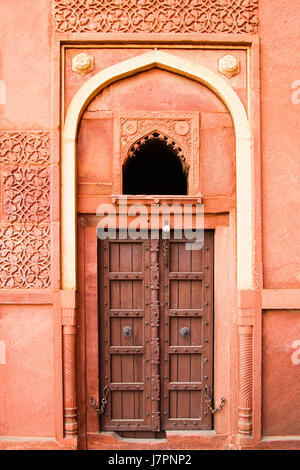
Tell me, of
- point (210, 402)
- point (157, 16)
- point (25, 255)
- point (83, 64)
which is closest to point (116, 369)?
point (210, 402)

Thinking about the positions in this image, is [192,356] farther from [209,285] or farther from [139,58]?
[139,58]

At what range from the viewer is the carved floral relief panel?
10.5 ft

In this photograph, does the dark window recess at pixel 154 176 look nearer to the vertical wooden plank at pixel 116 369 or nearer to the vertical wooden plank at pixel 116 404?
the vertical wooden plank at pixel 116 369

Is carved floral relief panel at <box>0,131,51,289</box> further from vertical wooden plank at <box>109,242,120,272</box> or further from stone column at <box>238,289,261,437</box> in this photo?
stone column at <box>238,289,261,437</box>

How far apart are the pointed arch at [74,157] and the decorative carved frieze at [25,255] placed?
160 millimetres

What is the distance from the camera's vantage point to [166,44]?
325 centimetres

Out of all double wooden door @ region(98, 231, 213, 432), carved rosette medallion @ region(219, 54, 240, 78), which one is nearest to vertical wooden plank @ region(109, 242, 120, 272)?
double wooden door @ region(98, 231, 213, 432)

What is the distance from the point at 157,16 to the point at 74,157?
141cm

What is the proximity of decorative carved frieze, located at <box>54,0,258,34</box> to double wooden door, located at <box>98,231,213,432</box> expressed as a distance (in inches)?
72.5

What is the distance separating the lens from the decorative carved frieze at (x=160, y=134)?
3270 mm

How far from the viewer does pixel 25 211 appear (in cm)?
321

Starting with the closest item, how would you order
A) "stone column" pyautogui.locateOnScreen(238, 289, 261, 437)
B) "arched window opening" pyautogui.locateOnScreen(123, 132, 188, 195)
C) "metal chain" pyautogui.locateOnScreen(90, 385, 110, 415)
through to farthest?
"stone column" pyautogui.locateOnScreen(238, 289, 261, 437), "metal chain" pyautogui.locateOnScreen(90, 385, 110, 415), "arched window opening" pyautogui.locateOnScreen(123, 132, 188, 195)

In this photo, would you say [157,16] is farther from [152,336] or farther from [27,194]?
[152,336]

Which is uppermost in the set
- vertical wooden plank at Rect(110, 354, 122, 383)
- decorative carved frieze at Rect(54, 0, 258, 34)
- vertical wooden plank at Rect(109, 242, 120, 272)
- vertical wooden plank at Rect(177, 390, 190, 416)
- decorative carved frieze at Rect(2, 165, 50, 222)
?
decorative carved frieze at Rect(54, 0, 258, 34)
